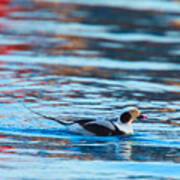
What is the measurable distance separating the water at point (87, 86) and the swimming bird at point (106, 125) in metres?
0.14

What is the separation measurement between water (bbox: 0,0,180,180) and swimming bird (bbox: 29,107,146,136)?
14 centimetres

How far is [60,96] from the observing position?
56.9 feet

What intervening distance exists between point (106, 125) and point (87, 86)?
13.3 ft

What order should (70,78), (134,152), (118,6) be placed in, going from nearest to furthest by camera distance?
(134,152)
(70,78)
(118,6)

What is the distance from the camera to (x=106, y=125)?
47.4 feet

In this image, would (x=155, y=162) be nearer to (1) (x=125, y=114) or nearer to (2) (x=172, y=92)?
(1) (x=125, y=114)

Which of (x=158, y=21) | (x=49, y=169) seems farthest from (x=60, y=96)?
(x=158, y=21)

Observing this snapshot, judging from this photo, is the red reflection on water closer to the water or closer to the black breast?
the water

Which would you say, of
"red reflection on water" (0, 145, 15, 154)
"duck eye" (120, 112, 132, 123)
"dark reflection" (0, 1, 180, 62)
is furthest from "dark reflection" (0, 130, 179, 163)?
"dark reflection" (0, 1, 180, 62)

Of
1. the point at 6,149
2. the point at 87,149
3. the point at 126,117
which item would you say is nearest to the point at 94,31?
the point at 126,117

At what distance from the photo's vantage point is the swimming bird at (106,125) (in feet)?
47.1

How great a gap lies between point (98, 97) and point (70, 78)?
2193 millimetres

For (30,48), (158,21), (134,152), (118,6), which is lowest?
(134,152)

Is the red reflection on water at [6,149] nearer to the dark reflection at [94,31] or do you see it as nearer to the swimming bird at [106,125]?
the swimming bird at [106,125]
